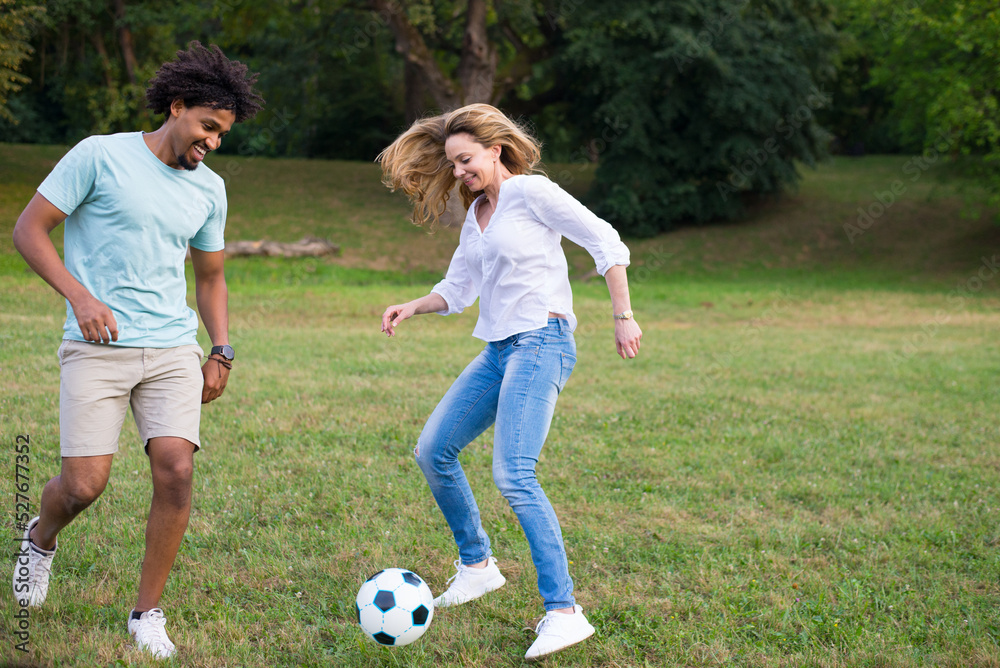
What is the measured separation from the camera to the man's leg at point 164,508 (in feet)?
10.5

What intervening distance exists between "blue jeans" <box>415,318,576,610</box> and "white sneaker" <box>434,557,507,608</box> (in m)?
0.06

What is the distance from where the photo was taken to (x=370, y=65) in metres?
36.4

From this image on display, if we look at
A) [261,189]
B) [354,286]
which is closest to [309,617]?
[354,286]

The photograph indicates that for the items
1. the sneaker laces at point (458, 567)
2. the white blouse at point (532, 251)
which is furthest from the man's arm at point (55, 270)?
the sneaker laces at point (458, 567)

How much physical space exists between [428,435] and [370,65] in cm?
3546

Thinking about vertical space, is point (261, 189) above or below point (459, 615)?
below

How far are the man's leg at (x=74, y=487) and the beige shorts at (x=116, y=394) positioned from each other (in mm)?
40

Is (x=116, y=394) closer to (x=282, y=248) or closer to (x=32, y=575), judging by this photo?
(x=32, y=575)

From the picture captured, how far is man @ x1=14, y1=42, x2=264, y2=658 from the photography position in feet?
10.1

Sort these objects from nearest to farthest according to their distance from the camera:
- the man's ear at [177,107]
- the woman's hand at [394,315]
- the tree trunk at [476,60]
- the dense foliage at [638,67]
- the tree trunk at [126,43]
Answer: the man's ear at [177,107] → the woman's hand at [394,315] → the dense foliage at [638,67] → the tree trunk at [476,60] → the tree trunk at [126,43]

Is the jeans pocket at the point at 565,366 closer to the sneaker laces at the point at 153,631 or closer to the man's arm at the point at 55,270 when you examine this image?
the man's arm at the point at 55,270

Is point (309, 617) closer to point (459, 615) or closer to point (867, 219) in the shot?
point (459, 615)

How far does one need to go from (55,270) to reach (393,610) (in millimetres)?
1864

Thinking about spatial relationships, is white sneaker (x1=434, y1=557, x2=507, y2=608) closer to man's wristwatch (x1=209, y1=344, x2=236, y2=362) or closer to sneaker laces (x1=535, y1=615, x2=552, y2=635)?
sneaker laces (x1=535, y1=615, x2=552, y2=635)
